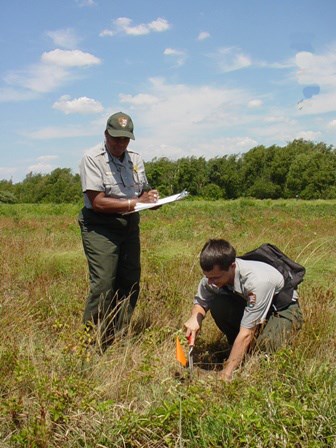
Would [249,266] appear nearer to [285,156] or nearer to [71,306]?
[71,306]

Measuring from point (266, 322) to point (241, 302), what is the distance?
233 mm

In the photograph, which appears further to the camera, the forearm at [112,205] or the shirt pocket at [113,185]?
the shirt pocket at [113,185]

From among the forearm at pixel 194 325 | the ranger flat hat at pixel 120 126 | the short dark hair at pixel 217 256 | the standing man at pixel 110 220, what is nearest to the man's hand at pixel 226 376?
the forearm at pixel 194 325

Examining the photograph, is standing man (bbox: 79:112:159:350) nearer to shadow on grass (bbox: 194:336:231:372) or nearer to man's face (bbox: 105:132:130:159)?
man's face (bbox: 105:132:130:159)

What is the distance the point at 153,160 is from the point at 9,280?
63163 mm

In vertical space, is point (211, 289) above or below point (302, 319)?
above

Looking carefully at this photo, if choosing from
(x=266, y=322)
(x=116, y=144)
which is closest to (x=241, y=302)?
(x=266, y=322)

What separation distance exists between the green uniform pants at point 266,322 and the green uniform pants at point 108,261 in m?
0.78

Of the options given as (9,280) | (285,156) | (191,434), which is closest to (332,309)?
(191,434)

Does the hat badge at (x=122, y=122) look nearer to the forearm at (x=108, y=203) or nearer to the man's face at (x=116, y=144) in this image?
the man's face at (x=116, y=144)

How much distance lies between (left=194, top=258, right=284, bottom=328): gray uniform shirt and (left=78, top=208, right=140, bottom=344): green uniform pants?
30.7 inches

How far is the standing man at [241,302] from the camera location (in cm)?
328

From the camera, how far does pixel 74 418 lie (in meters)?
2.47

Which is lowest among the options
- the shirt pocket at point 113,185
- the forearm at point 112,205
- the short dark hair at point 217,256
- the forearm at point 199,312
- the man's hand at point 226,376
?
the man's hand at point 226,376
